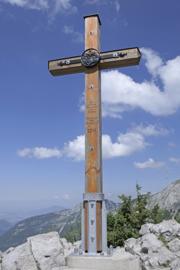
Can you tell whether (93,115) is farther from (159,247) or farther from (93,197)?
(159,247)

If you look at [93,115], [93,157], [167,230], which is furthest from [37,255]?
[93,115]

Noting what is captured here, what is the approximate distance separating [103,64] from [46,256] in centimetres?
767

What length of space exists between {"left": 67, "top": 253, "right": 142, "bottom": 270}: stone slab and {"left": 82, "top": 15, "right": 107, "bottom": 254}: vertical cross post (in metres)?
0.39

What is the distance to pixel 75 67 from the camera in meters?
11.2

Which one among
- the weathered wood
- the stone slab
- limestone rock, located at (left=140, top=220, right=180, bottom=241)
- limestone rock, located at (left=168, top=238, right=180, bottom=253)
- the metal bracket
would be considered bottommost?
the stone slab

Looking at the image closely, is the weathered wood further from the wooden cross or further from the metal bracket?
the metal bracket

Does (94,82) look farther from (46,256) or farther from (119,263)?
(46,256)

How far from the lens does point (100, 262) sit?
8.90 m

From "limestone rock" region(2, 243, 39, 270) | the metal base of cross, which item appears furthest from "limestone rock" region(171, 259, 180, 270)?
"limestone rock" region(2, 243, 39, 270)

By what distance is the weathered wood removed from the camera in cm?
1055

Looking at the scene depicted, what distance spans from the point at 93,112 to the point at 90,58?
1678mm

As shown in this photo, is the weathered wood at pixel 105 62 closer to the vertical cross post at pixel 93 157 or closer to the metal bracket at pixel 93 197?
the vertical cross post at pixel 93 157

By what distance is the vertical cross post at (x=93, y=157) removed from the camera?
948 cm

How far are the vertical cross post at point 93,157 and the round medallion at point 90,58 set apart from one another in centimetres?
11
